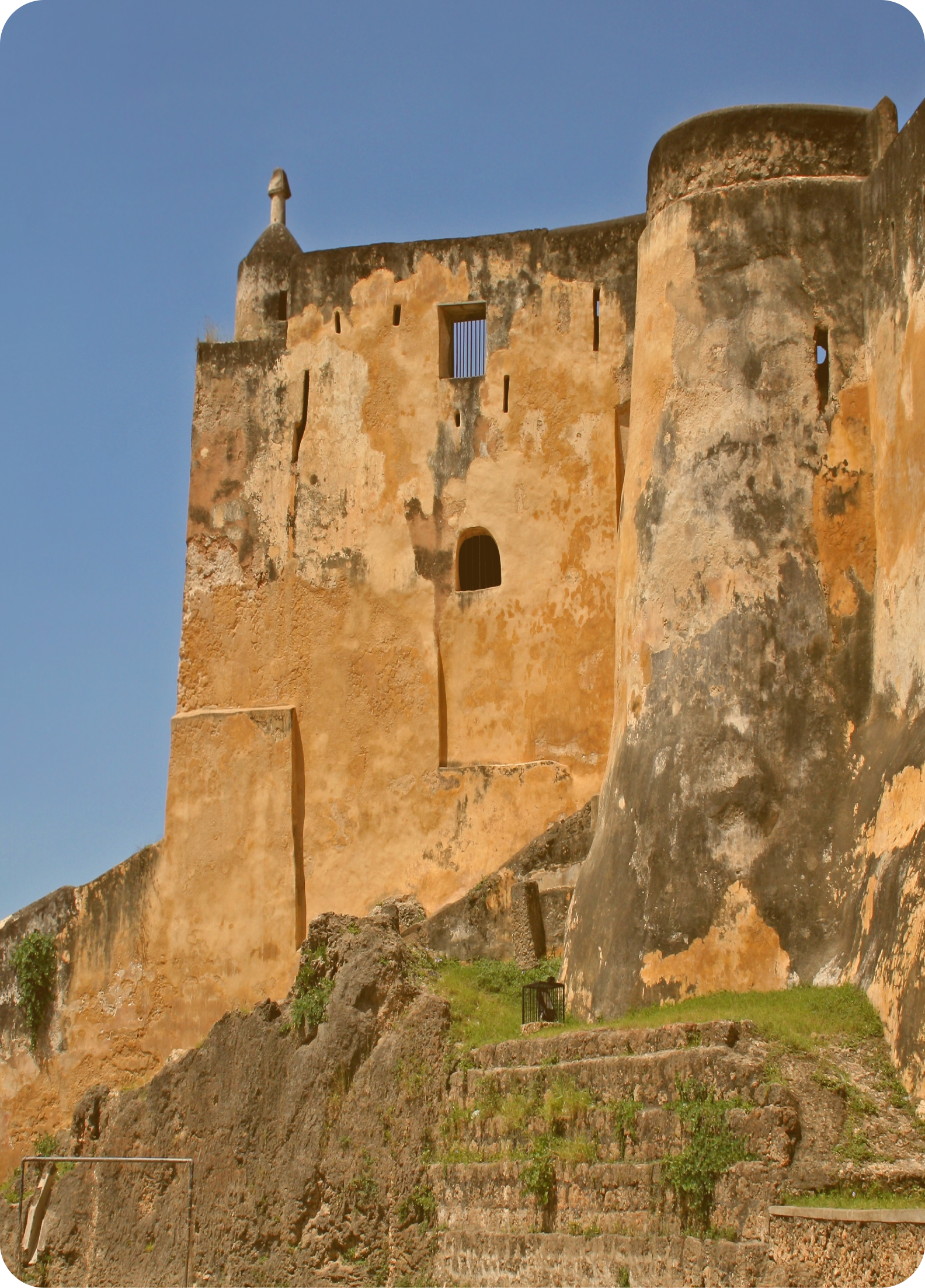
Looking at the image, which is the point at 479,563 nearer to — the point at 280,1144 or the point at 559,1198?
the point at 280,1144

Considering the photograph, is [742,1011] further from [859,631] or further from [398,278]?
[398,278]

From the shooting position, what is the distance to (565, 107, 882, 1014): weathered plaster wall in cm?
1122

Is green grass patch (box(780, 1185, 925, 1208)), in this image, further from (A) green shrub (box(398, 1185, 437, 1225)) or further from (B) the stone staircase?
(A) green shrub (box(398, 1185, 437, 1225))

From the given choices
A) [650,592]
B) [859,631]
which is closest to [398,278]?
[650,592]

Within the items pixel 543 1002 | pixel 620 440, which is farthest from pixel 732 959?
pixel 620 440

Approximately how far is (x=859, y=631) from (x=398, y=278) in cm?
750

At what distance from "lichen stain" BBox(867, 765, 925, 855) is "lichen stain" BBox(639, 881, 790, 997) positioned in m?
0.98

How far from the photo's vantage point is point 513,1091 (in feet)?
32.6

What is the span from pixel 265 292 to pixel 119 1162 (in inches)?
377

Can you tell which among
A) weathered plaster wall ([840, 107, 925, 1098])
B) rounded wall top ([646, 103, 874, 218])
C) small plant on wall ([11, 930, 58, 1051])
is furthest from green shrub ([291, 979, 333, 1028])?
rounded wall top ([646, 103, 874, 218])

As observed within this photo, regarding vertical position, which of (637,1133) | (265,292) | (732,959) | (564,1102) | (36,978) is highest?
(265,292)

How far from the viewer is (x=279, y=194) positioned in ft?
61.2

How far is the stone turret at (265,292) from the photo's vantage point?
17578mm

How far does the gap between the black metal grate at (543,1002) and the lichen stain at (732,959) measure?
0.74m
